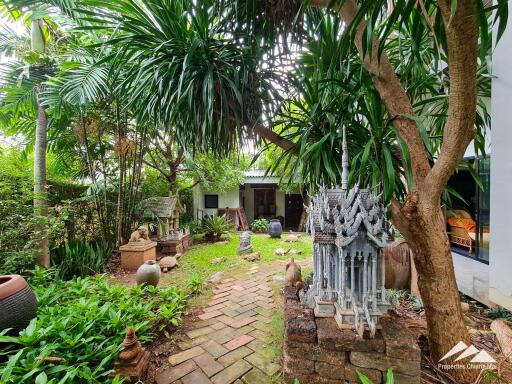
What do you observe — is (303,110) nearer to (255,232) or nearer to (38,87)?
(38,87)

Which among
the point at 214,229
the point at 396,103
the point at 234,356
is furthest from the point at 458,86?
the point at 214,229

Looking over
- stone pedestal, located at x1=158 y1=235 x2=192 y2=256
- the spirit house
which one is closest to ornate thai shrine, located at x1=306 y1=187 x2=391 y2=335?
the spirit house

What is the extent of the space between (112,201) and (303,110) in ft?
14.0

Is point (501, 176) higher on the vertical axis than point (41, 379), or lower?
higher

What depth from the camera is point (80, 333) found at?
1.56 meters

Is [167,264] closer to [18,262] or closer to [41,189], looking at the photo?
[18,262]

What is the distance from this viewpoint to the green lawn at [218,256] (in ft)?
11.8

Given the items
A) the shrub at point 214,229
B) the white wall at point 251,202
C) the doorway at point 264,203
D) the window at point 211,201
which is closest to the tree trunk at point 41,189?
the shrub at point 214,229

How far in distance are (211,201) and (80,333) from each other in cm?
700

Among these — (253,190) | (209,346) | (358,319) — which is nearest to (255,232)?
(253,190)

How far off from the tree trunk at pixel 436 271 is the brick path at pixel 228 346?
1100 mm

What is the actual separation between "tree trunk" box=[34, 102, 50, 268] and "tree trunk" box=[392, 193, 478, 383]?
13.6ft

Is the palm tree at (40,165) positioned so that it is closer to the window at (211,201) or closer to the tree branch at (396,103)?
the tree branch at (396,103)

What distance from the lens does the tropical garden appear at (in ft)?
4.13
